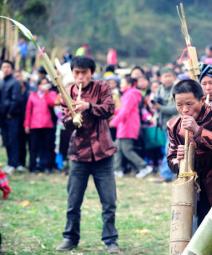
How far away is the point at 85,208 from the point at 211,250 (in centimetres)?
620

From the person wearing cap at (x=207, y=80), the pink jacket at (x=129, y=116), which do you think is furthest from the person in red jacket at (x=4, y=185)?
the person wearing cap at (x=207, y=80)

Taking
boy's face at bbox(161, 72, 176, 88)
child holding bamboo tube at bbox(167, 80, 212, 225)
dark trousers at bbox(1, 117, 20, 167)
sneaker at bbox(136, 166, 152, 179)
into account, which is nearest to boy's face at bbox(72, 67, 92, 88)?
child holding bamboo tube at bbox(167, 80, 212, 225)

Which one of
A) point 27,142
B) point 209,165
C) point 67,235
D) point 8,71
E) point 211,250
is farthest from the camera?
point 27,142

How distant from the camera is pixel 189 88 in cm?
618

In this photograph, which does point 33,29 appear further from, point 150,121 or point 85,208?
point 85,208

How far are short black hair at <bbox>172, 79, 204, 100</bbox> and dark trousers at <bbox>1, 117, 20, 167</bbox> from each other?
9.00 metres

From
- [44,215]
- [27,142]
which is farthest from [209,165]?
[27,142]

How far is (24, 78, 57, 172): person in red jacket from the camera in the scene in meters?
14.8

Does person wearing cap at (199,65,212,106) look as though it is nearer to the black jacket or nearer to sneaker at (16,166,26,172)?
the black jacket

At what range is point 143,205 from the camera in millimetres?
11609

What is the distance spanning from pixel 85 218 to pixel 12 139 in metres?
4.80

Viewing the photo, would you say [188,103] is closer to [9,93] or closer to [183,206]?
[183,206]

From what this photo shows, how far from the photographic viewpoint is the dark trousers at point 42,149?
1509cm

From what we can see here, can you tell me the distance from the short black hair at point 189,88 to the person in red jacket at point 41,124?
8660 millimetres
